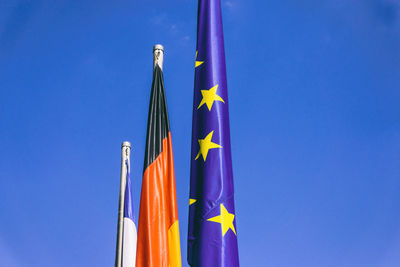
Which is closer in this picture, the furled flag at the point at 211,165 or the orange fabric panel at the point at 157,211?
the furled flag at the point at 211,165

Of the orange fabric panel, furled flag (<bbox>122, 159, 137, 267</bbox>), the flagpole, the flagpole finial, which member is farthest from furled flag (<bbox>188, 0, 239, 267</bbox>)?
the flagpole

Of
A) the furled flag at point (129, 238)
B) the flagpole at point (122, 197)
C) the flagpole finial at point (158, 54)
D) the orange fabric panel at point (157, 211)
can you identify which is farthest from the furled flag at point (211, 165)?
the flagpole at point (122, 197)

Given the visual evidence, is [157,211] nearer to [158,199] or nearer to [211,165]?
[158,199]

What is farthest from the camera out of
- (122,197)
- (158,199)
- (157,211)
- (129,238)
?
(122,197)

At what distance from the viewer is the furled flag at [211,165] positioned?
23.2ft

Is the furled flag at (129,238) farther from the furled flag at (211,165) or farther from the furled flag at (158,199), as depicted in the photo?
the furled flag at (211,165)

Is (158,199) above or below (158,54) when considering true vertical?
below

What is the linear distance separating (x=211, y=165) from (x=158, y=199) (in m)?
1.74

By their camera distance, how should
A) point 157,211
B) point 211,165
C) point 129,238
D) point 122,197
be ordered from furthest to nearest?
point 122,197, point 129,238, point 157,211, point 211,165

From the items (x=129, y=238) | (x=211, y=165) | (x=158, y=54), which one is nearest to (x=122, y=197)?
(x=129, y=238)

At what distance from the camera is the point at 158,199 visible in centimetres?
889

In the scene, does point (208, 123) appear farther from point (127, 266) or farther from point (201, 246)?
point (127, 266)

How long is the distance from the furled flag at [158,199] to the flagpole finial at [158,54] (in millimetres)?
555

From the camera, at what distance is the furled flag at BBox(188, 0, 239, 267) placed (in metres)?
7.07
